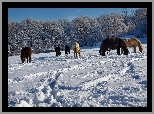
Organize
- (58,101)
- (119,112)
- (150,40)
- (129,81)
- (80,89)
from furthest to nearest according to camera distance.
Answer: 1. (129,81)
2. (80,89)
3. (58,101)
4. (150,40)
5. (119,112)

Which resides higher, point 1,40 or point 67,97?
point 1,40

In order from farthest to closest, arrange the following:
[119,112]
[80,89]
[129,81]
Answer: [129,81] → [80,89] → [119,112]

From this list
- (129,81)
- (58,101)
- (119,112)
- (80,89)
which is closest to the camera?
(119,112)

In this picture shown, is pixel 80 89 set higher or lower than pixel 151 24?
lower

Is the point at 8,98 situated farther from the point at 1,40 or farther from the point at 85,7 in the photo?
the point at 85,7

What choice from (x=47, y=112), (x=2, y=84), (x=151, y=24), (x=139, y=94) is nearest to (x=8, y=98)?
(x=2, y=84)

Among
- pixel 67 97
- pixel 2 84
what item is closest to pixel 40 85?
pixel 67 97

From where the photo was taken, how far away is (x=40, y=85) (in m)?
5.57

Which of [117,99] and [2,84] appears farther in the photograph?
[117,99]

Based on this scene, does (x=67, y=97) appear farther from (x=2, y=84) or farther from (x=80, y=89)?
(x=2, y=84)

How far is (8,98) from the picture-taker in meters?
4.09

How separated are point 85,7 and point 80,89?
1504mm

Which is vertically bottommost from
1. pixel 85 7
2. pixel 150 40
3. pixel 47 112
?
pixel 47 112

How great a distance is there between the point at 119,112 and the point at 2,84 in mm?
1542
